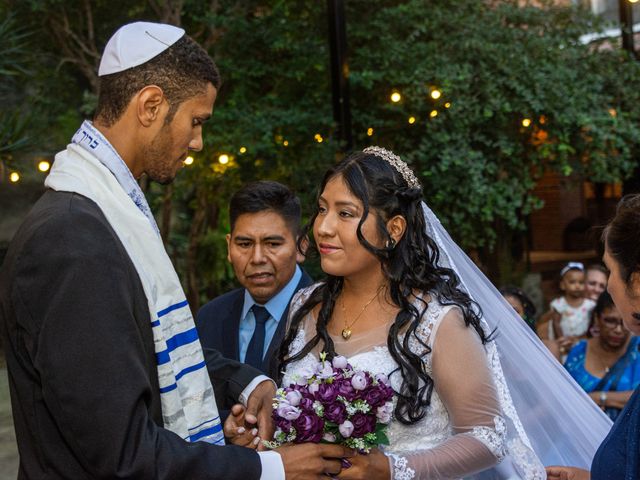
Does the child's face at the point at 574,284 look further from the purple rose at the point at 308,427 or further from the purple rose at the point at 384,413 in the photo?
the purple rose at the point at 308,427

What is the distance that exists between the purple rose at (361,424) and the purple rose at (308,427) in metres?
0.10

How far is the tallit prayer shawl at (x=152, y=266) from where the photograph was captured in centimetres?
215

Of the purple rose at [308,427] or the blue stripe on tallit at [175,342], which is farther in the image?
the purple rose at [308,427]

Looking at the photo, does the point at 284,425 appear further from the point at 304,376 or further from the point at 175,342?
the point at 175,342

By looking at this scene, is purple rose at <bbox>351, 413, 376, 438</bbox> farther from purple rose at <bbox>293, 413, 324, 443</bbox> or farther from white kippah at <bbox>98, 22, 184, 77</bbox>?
white kippah at <bbox>98, 22, 184, 77</bbox>

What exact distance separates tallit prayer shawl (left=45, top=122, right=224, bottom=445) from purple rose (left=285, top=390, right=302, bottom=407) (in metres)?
0.29

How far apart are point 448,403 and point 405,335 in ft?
0.95

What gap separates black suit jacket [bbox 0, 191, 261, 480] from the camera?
6.17 feet

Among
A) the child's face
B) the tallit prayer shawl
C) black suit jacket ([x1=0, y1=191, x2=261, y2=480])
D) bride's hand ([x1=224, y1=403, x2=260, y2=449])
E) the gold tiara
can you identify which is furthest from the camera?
the child's face

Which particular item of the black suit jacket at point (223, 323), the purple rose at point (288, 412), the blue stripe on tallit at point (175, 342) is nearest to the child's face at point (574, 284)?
the black suit jacket at point (223, 323)

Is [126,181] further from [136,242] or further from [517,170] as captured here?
[517,170]

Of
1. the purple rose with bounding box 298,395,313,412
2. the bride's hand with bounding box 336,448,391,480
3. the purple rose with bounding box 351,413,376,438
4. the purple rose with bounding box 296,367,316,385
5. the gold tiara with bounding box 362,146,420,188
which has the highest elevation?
the gold tiara with bounding box 362,146,420,188

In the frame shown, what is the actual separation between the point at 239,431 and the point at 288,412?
Result: 0.38m

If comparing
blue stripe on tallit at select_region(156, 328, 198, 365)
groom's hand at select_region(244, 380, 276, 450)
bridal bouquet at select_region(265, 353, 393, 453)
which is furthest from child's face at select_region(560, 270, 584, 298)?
blue stripe on tallit at select_region(156, 328, 198, 365)
